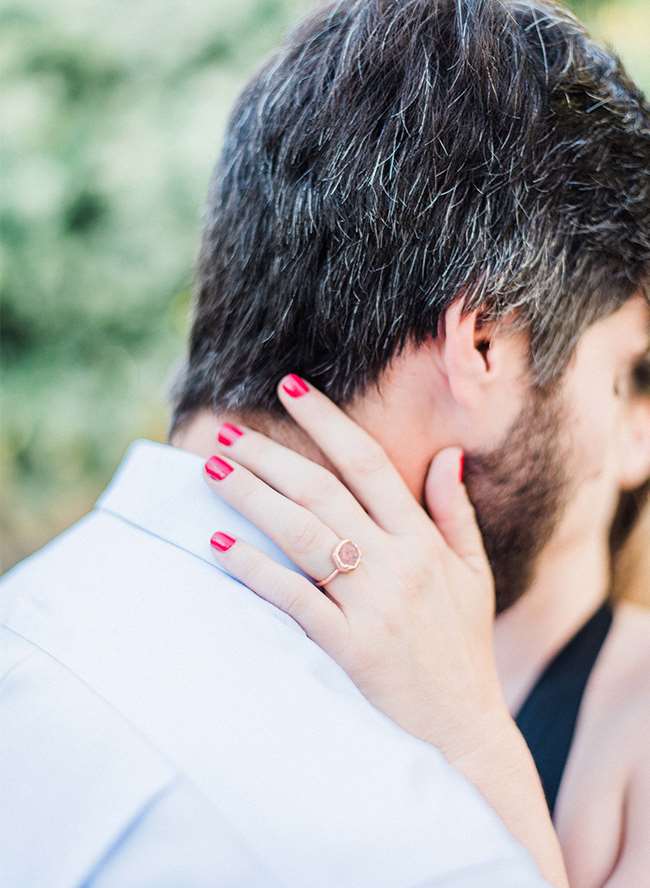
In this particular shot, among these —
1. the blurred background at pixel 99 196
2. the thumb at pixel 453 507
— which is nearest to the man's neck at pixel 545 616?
the thumb at pixel 453 507

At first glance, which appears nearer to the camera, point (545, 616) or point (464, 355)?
point (464, 355)

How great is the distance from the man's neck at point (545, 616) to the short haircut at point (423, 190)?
53cm

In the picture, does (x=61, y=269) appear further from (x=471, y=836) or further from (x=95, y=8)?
(x=471, y=836)

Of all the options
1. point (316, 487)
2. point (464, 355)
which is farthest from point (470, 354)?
point (316, 487)

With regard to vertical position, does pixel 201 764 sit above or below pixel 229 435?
below

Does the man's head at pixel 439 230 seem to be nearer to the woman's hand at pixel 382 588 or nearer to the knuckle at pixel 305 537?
the woman's hand at pixel 382 588

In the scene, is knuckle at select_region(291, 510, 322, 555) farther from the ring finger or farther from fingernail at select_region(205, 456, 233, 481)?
fingernail at select_region(205, 456, 233, 481)

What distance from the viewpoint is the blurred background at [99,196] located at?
3650 millimetres

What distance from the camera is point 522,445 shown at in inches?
58.3

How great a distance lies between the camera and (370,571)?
4.42 feet

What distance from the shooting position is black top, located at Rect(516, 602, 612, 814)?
1676 millimetres

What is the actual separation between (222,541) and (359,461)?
0.23m

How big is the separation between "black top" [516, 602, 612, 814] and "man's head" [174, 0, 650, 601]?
0.41m

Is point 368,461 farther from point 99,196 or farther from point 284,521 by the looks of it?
point 99,196
